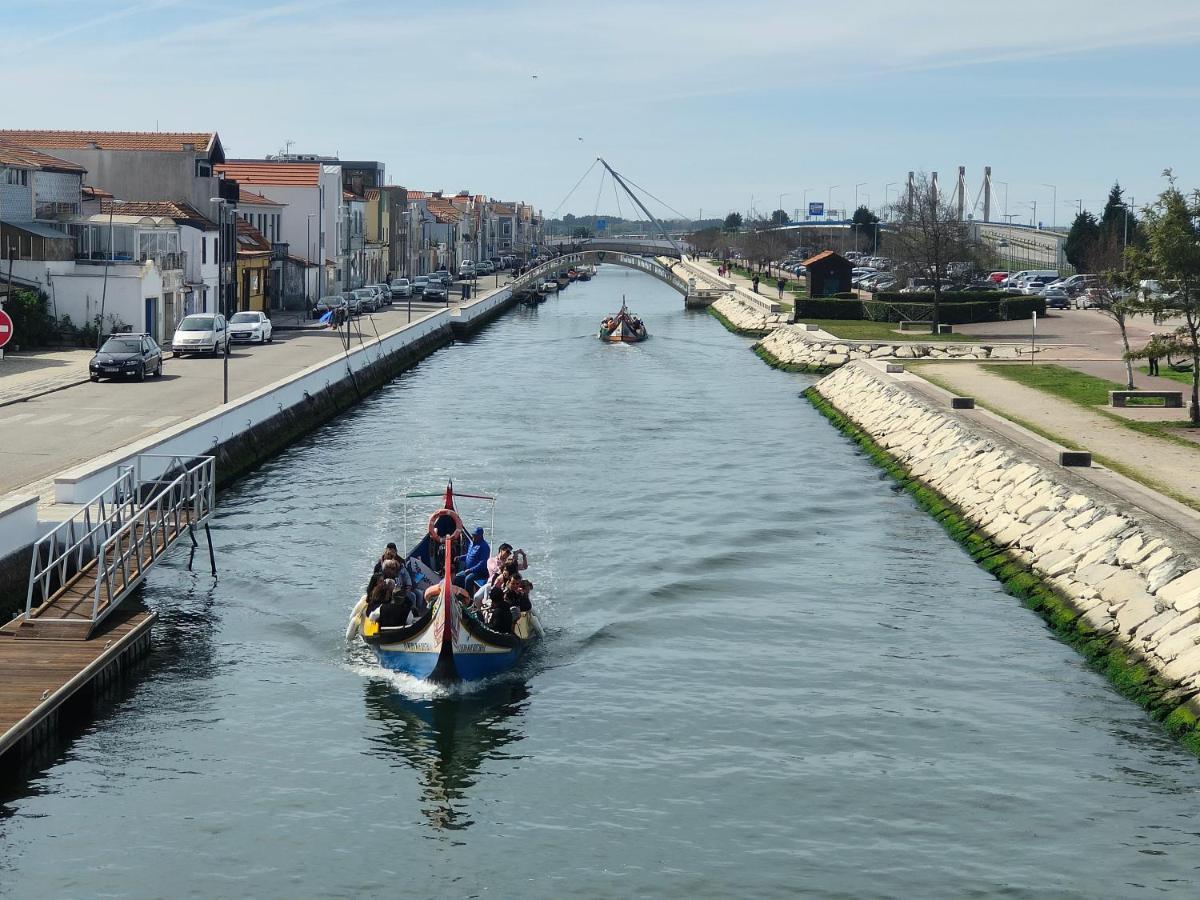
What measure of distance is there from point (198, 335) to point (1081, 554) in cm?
4343

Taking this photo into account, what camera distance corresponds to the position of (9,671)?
2319cm

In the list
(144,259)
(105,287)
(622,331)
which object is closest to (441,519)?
(105,287)

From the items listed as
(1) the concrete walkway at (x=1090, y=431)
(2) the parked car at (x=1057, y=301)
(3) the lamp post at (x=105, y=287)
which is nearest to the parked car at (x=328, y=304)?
(3) the lamp post at (x=105, y=287)

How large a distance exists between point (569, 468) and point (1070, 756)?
25914 millimetres

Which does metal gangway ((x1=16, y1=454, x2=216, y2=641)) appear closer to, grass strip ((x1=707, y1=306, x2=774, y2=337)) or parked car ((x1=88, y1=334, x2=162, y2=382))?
parked car ((x1=88, y1=334, x2=162, y2=382))

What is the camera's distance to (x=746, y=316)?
113000mm

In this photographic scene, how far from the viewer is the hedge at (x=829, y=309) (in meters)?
98.9

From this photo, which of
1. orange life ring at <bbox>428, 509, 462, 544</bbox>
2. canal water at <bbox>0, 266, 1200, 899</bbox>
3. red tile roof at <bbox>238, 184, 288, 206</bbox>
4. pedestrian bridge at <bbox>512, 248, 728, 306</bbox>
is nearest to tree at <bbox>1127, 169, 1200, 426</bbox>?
canal water at <bbox>0, 266, 1200, 899</bbox>

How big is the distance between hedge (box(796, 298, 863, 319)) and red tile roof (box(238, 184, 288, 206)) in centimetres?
3508

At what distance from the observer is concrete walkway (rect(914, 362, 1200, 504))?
3722 centimetres

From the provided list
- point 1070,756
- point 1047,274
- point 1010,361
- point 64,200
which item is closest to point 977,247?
point 1047,274

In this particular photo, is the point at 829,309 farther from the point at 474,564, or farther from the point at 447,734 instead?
the point at 447,734

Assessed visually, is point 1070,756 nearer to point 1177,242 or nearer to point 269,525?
point 269,525

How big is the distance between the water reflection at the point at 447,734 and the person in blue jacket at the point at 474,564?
10.9ft
